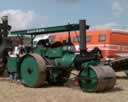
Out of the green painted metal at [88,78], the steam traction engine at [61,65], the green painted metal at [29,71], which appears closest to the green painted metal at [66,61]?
the steam traction engine at [61,65]

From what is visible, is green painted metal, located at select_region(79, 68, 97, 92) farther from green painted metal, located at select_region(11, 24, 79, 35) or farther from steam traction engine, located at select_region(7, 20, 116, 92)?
green painted metal, located at select_region(11, 24, 79, 35)

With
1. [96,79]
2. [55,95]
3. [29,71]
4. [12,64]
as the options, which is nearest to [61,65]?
[29,71]

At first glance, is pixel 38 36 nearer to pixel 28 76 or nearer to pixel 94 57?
pixel 28 76

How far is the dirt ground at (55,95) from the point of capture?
1005 centimetres

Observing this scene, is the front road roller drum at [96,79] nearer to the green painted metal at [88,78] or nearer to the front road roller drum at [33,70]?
the green painted metal at [88,78]

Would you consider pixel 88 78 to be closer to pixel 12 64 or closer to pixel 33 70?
pixel 33 70

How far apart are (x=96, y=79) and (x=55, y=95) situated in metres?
1.28

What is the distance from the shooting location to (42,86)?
12664mm

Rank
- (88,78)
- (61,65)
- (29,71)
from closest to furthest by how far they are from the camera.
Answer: (88,78) → (61,65) → (29,71)

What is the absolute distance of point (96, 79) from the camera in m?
11.1

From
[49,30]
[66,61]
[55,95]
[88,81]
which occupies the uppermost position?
[49,30]

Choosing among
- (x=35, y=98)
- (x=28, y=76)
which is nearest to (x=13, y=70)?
(x=28, y=76)

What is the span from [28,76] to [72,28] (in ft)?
6.89

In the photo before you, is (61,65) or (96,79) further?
(61,65)
